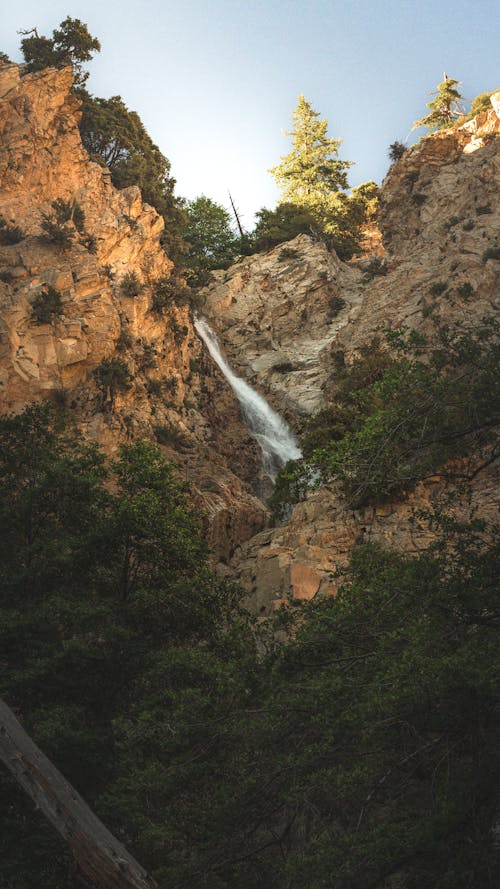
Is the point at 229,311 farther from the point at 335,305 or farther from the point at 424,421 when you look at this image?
the point at 424,421

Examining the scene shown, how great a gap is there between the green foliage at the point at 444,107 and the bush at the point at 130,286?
3631cm

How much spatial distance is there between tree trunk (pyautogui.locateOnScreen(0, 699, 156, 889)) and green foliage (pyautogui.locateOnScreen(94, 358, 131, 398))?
20359 millimetres

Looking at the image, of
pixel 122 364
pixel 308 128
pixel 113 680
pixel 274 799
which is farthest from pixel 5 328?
pixel 308 128

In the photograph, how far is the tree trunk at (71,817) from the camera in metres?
10.2

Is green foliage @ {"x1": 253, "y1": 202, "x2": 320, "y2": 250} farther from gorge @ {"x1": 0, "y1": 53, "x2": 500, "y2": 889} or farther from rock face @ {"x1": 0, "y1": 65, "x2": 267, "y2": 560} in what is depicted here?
gorge @ {"x1": 0, "y1": 53, "x2": 500, "y2": 889}

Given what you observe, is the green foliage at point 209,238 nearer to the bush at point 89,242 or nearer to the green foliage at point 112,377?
the bush at point 89,242

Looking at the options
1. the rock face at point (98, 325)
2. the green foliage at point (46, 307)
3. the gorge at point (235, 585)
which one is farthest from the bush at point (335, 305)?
the green foliage at point (46, 307)

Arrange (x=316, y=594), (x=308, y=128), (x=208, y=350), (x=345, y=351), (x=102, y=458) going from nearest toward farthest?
(x=102, y=458) < (x=316, y=594) < (x=345, y=351) < (x=208, y=350) < (x=308, y=128)

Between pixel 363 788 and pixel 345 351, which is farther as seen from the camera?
pixel 345 351

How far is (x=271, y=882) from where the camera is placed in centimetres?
1030

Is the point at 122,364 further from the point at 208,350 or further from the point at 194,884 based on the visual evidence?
the point at 194,884

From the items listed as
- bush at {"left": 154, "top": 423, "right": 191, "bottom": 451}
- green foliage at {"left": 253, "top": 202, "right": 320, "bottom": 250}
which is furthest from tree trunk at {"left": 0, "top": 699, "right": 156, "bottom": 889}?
green foliage at {"left": 253, "top": 202, "right": 320, "bottom": 250}

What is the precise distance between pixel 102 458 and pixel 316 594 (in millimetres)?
7527

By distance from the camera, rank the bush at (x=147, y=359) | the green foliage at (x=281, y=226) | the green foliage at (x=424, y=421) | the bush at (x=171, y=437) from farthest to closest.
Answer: the green foliage at (x=281, y=226)
the bush at (x=147, y=359)
the bush at (x=171, y=437)
the green foliage at (x=424, y=421)
